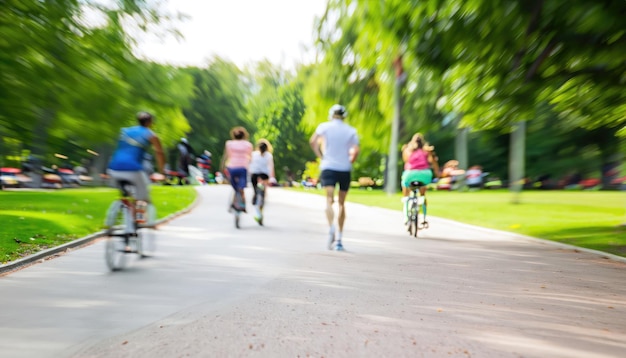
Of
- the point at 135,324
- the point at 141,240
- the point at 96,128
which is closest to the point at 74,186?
the point at 96,128

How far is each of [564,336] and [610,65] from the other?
7.52 metres

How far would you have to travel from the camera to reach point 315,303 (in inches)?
231

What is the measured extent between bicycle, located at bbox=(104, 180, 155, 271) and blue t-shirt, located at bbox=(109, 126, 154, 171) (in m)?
0.22

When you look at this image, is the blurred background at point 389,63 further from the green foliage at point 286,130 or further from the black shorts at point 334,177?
the green foliage at point 286,130

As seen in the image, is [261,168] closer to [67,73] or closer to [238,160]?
[238,160]

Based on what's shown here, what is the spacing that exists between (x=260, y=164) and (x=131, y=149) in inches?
271

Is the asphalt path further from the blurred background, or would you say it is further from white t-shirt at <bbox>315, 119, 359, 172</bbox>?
the blurred background

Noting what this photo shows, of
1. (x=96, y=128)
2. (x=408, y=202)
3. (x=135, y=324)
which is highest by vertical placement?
(x=96, y=128)

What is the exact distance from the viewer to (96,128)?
18.7 meters

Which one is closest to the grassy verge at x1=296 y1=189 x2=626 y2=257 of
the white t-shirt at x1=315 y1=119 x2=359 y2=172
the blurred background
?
the blurred background

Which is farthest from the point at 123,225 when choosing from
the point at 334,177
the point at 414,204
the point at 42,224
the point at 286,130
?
the point at 286,130

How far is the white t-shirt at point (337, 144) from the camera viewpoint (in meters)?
9.83

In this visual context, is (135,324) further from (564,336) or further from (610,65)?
(610,65)

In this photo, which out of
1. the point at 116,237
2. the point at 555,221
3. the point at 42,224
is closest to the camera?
the point at 116,237
